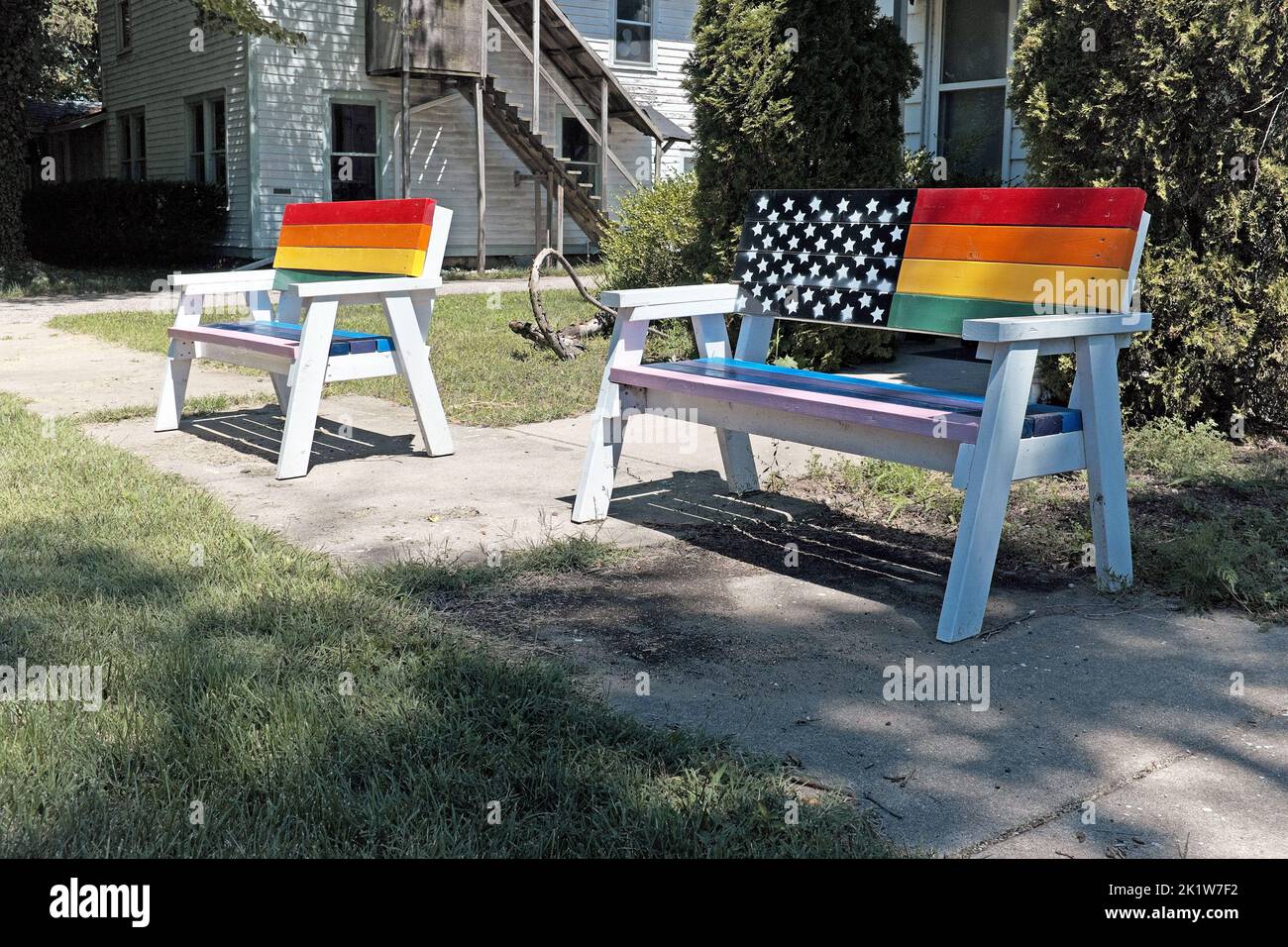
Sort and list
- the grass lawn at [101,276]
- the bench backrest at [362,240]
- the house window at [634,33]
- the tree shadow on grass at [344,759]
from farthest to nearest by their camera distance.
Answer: the house window at [634,33] < the grass lawn at [101,276] < the bench backrest at [362,240] < the tree shadow on grass at [344,759]

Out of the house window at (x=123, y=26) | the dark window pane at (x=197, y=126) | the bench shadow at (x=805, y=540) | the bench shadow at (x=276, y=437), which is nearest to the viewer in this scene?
the bench shadow at (x=805, y=540)

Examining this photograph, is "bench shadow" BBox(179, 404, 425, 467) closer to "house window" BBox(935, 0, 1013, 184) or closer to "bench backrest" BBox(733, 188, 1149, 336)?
"bench backrest" BBox(733, 188, 1149, 336)

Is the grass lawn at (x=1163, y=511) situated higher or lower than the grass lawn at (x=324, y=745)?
higher

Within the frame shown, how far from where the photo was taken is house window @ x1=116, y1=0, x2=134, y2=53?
2408 cm

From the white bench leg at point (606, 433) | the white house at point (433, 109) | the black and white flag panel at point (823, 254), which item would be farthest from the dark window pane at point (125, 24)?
the white bench leg at point (606, 433)

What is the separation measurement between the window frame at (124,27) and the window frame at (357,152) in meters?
6.58

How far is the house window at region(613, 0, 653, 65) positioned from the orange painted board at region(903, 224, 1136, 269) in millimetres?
19503

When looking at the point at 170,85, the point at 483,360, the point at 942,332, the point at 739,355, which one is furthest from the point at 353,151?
the point at 942,332

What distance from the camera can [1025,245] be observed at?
4152 millimetres

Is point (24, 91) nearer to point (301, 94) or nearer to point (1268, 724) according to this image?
point (301, 94)

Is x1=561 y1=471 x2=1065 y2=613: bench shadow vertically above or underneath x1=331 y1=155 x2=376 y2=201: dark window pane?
underneath

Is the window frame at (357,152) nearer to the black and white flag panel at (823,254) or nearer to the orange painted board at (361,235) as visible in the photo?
the orange painted board at (361,235)

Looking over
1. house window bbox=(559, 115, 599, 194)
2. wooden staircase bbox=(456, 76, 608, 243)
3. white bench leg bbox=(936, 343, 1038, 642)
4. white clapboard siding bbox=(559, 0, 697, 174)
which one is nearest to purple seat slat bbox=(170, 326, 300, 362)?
white bench leg bbox=(936, 343, 1038, 642)

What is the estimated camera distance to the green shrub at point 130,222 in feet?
66.0
